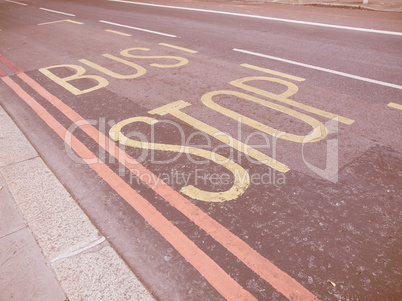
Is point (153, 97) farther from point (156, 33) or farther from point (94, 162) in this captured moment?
point (156, 33)

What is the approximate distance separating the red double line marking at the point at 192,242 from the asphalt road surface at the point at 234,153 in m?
0.01

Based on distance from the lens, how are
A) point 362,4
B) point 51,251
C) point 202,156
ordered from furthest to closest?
point 362,4, point 202,156, point 51,251

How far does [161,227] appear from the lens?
122 inches

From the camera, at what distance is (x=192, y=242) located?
115 inches

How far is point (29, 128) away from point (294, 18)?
10280mm

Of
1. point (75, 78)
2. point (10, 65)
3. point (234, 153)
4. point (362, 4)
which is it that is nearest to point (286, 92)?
point (234, 153)

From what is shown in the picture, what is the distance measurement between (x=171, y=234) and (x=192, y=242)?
230 mm

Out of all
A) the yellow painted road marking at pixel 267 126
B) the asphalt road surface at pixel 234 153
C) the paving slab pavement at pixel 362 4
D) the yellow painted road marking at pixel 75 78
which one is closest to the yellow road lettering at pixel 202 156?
the asphalt road surface at pixel 234 153

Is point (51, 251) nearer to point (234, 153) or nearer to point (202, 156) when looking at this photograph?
point (202, 156)

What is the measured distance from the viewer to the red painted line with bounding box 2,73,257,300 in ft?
8.24

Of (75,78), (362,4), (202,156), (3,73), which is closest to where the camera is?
(202,156)

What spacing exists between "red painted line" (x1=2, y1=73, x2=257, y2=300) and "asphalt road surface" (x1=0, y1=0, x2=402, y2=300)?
14mm

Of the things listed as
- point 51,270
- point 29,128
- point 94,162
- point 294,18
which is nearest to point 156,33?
point 294,18

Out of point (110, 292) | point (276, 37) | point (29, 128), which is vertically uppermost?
point (276, 37)
